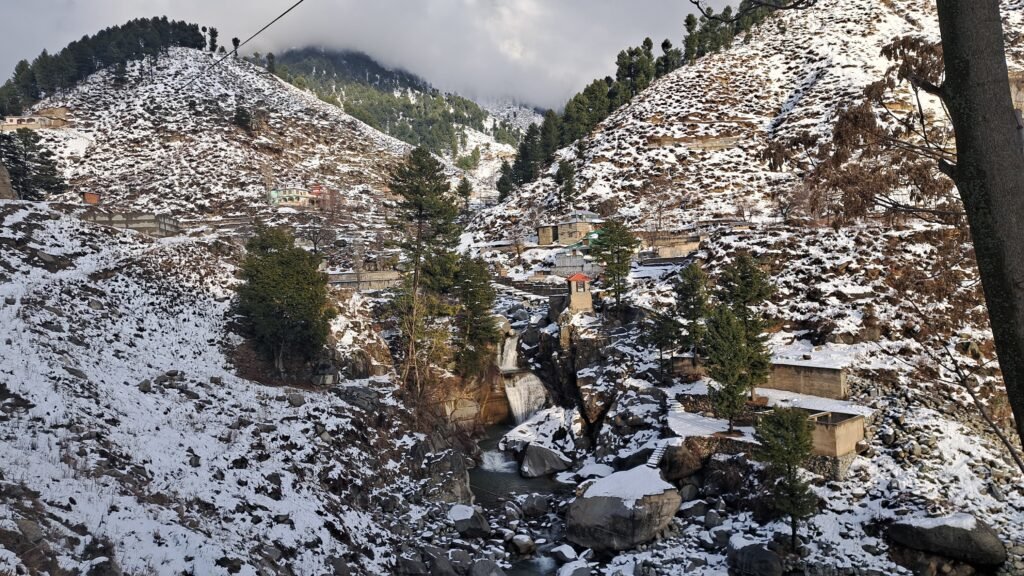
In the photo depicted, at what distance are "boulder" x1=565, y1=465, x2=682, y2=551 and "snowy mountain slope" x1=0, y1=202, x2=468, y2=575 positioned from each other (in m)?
6.36

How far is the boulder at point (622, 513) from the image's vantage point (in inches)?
806

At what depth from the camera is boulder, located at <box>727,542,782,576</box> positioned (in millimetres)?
17594

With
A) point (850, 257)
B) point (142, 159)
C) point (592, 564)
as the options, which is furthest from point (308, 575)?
point (142, 159)

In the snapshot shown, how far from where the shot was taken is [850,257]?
1288 inches

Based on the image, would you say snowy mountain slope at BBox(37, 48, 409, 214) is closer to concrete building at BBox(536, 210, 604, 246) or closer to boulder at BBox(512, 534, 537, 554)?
concrete building at BBox(536, 210, 604, 246)

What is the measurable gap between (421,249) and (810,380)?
23.4m

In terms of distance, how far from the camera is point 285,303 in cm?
2653

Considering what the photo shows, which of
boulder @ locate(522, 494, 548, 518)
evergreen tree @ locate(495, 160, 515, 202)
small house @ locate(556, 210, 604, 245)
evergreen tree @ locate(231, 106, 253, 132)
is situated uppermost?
evergreen tree @ locate(231, 106, 253, 132)

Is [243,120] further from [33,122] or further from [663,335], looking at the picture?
[663,335]

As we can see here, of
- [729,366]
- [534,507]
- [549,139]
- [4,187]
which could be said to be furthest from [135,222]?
[549,139]

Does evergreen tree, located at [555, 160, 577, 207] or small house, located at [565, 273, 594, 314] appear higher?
evergreen tree, located at [555, 160, 577, 207]

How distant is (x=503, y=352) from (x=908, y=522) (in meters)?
25.1

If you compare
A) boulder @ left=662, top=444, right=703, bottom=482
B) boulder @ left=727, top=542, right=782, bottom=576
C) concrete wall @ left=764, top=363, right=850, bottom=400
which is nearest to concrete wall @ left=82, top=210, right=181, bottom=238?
boulder @ left=662, top=444, right=703, bottom=482

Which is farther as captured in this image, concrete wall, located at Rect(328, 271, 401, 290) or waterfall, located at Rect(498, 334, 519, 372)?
concrete wall, located at Rect(328, 271, 401, 290)
